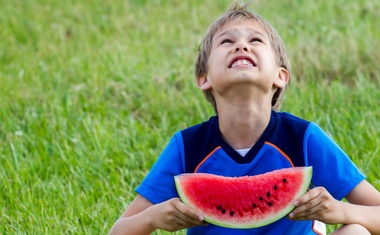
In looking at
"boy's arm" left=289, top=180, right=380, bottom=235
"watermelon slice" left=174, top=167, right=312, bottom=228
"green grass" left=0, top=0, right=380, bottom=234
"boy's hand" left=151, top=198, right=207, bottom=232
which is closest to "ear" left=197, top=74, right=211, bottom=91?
"watermelon slice" left=174, top=167, right=312, bottom=228

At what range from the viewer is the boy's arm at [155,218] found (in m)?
2.96

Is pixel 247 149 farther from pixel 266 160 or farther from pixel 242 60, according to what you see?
pixel 242 60

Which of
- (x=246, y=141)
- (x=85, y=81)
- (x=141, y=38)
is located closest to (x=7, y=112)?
(x=85, y=81)

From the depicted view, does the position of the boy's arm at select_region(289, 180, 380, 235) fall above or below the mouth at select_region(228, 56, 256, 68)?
below

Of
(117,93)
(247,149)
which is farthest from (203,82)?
(117,93)

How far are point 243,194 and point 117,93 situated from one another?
2911mm

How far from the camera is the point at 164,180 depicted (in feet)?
11.0

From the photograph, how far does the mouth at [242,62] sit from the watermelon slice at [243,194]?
0.46 meters

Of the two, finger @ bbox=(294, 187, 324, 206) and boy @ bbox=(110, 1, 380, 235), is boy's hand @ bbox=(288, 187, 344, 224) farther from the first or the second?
boy @ bbox=(110, 1, 380, 235)

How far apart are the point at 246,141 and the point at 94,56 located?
3694mm

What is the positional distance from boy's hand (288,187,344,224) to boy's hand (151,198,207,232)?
14.4 inches

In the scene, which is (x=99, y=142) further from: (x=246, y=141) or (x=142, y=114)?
(x=246, y=141)

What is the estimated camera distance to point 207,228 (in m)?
3.25

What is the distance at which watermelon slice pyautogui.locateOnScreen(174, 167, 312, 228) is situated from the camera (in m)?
3.06
